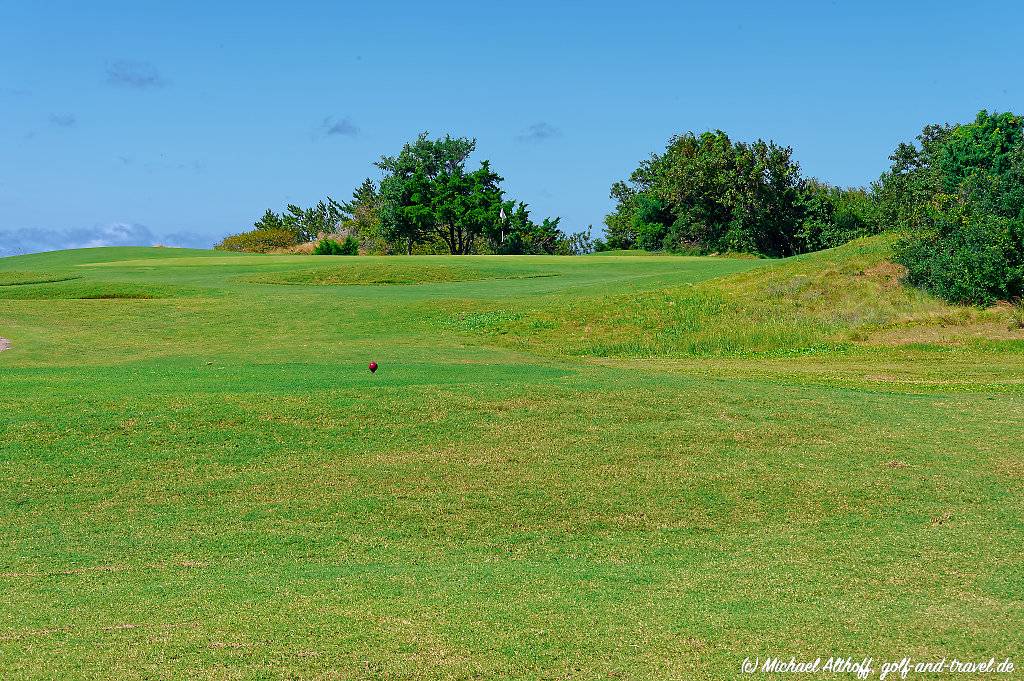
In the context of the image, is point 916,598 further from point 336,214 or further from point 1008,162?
point 336,214

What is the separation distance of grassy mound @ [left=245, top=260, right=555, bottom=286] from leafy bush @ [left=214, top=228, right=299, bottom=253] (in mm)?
56130

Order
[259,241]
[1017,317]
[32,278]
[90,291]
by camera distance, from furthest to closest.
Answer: [259,241], [32,278], [90,291], [1017,317]

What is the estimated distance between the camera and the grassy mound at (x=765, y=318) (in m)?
27.8

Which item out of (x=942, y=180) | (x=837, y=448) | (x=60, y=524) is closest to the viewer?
(x=60, y=524)

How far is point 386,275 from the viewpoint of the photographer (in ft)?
143

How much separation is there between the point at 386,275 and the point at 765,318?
19.0 meters

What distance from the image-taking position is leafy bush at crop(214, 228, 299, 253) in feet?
328

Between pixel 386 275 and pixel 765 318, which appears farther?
pixel 386 275

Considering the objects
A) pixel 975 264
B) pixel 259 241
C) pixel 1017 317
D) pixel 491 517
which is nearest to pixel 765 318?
pixel 975 264

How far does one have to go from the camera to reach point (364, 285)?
41781 millimetres

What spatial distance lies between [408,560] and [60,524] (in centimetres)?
353

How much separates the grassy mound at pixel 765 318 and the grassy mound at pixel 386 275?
12463 mm

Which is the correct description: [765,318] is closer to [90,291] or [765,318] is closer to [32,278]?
[90,291]

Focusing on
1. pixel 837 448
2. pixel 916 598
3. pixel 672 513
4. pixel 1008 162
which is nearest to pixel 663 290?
pixel 1008 162
